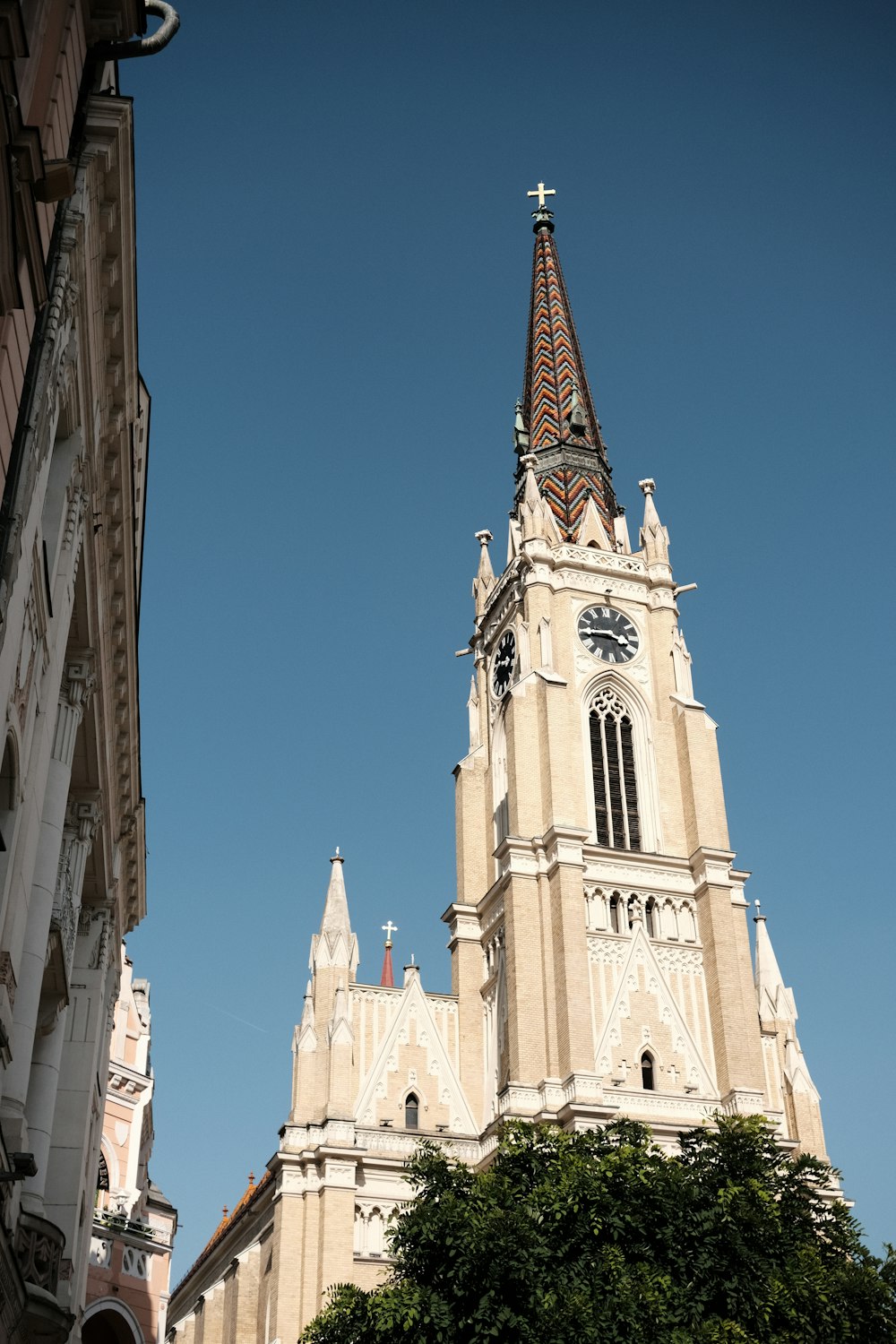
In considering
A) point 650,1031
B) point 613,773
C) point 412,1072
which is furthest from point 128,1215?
point 613,773

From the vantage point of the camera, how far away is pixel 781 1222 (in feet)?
76.9

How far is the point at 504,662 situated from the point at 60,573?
136 ft

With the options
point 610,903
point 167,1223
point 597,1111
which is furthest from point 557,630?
point 167,1223

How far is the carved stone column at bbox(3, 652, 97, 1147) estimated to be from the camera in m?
13.9

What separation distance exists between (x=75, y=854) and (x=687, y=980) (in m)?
31.9

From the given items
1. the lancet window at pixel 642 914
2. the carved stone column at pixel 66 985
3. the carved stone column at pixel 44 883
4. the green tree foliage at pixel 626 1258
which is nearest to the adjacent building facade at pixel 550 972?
the lancet window at pixel 642 914

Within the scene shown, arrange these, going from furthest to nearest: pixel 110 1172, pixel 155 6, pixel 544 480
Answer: pixel 544 480 → pixel 110 1172 → pixel 155 6

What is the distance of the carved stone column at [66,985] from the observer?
1648cm

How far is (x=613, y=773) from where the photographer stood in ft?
167

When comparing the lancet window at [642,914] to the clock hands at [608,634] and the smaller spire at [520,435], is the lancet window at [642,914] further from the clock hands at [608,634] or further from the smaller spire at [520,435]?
the smaller spire at [520,435]

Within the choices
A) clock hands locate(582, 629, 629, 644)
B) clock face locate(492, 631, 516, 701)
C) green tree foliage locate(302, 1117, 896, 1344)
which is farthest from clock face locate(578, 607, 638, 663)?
green tree foliage locate(302, 1117, 896, 1344)

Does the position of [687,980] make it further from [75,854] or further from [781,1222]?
[75,854]

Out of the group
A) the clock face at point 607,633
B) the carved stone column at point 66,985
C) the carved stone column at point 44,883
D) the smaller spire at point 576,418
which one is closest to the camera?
the carved stone column at point 44,883

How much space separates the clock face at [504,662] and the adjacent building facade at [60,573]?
34.3m
